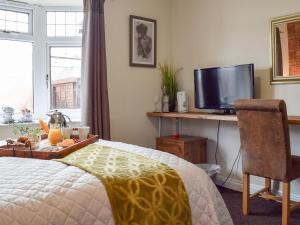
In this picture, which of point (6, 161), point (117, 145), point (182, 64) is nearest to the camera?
point (6, 161)

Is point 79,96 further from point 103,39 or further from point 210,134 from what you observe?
point 210,134

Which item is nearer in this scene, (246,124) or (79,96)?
(246,124)

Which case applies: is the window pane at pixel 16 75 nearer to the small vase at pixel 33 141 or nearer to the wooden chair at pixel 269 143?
the small vase at pixel 33 141

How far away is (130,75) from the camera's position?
12.1 feet

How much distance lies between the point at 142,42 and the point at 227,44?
1019 mm

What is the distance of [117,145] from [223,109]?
1738 millimetres

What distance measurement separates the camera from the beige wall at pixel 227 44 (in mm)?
2943

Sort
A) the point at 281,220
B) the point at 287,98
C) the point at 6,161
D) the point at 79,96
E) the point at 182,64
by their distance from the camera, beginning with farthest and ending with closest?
the point at 182,64 → the point at 79,96 → the point at 287,98 → the point at 281,220 → the point at 6,161

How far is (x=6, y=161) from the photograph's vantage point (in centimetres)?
143

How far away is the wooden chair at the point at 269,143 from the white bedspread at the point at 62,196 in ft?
3.73

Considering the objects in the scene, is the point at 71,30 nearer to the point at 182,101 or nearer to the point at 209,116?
the point at 182,101

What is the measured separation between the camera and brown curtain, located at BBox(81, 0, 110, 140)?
10.5 feet

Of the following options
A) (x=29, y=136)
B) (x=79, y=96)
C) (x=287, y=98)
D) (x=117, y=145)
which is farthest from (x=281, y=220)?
(x=79, y=96)

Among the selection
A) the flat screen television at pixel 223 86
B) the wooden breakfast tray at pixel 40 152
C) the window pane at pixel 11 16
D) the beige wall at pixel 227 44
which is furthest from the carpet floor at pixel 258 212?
the window pane at pixel 11 16
